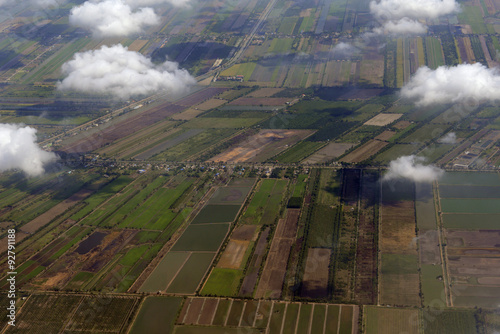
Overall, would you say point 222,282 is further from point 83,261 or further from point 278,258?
point 83,261

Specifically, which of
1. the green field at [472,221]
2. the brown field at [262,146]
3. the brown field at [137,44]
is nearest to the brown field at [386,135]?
the brown field at [262,146]

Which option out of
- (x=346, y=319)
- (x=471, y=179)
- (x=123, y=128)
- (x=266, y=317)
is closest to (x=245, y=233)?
(x=266, y=317)

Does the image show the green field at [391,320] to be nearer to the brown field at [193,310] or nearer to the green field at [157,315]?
the brown field at [193,310]

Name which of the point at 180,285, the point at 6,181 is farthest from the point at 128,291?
the point at 6,181

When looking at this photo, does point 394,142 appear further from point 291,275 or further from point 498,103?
point 291,275

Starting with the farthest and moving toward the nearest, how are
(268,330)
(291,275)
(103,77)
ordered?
(103,77) → (291,275) → (268,330)

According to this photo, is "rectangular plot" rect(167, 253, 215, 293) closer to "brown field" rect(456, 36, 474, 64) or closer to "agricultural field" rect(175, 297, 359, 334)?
"agricultural field" rect(175, 297, 359, 334)

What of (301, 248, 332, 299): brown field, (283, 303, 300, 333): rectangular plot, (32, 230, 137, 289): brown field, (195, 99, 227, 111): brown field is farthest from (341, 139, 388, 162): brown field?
(195, 99, 227, 111): brown field
